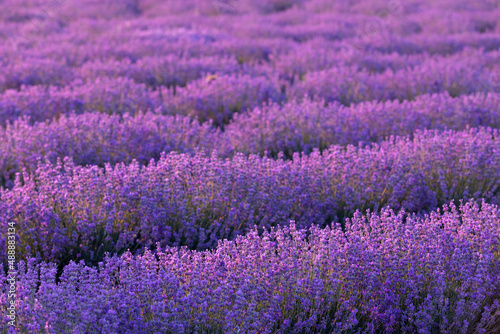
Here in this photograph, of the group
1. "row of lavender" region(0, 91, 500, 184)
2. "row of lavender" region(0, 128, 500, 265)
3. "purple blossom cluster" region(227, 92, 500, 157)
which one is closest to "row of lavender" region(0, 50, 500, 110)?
"row of lavender" region(0, 91, 500, 184)

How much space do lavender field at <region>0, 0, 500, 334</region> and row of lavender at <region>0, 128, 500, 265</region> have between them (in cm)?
1

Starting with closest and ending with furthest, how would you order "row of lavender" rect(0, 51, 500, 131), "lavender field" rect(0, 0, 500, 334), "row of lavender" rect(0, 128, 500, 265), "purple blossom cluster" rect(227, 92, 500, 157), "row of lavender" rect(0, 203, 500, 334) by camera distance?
"row of lavender" rect(0, 203, 500, 334)
"lavender field" rect(0, 0, 500, 334)
"row of lavender" rect(0, 128, 500, 265)
"purple blossom cluster" rect(227, 92, 500, 157)
"row of lavender" rect(0, 51, 500, 131)

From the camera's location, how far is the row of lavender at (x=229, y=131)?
Result: 381 cm

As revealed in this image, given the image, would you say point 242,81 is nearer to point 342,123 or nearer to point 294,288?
point 342,123

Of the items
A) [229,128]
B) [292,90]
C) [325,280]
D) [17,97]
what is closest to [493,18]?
[292,90]

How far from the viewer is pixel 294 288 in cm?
219

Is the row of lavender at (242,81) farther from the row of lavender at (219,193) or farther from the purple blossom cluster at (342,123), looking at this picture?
the row of lavender at (219,193)

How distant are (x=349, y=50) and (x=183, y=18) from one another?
4.94 metres

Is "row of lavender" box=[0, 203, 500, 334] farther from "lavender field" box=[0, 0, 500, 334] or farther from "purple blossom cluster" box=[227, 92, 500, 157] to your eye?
"purple blossom cluster" box=[227, 92, 500, 157]

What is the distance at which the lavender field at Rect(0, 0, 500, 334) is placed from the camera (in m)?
2.08

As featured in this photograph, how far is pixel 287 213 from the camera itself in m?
3.08

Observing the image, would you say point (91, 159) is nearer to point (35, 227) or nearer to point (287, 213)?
point (35, 227)

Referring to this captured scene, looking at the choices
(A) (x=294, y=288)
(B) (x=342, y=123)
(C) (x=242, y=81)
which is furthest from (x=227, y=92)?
(A) (x=294, y=288)

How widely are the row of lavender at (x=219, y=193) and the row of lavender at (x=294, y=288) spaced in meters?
0.51
